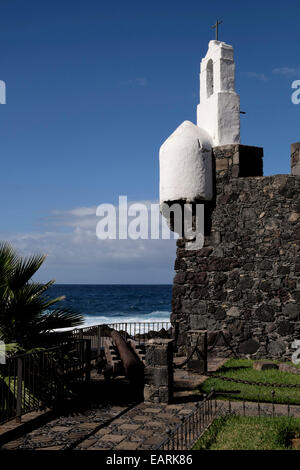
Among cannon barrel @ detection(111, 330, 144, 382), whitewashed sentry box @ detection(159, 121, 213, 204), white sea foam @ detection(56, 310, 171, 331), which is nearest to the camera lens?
cannon barrel @ detection(111, 330, 144, 382)

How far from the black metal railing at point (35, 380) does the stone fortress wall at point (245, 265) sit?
5.92 m

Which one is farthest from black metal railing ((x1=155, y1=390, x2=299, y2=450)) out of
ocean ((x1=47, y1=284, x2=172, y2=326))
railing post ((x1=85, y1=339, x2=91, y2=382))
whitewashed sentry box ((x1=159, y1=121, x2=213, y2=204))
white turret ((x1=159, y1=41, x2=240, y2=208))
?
ocean ((x1=47, y1=284, x2=172, y2=326))

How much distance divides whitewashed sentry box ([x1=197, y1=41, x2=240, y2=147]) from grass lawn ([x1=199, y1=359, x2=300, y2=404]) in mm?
6398

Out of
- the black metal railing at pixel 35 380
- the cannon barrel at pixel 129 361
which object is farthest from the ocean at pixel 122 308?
the black metal railing at pixel 35 380

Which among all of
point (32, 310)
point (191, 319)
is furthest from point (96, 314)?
point (32, 310)

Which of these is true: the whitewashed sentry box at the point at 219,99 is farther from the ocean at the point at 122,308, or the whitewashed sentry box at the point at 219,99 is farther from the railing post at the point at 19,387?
the ocean at the point at 122,308

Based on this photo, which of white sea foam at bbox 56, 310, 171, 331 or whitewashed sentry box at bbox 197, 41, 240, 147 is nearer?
whitewashed sentry box at bbox 197, 41, 240, 147

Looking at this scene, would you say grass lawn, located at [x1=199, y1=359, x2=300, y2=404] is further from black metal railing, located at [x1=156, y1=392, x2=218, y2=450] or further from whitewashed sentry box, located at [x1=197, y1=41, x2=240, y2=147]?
whitewashed sentry box, located at [x1=197, y1=41, x2=240, y2=147]

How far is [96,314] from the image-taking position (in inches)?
2232

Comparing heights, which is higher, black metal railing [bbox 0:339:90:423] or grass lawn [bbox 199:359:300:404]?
black metal railing [bbox 0:339:90:423]

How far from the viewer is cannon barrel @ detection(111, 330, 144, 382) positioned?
10117mm

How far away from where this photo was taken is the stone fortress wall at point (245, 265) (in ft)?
43.6

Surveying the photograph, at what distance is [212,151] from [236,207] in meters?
1.81
